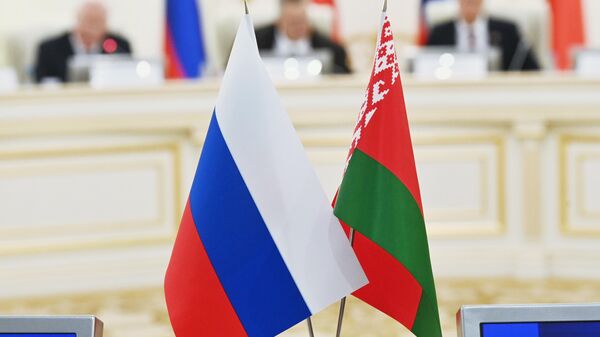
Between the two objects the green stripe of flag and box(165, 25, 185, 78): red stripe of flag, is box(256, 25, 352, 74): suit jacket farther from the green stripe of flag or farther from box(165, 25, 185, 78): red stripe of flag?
the green stripe of flag

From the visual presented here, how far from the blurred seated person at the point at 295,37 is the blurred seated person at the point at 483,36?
1.83 feet

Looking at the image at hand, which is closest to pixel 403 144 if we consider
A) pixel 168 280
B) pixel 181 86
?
pixel 168 280

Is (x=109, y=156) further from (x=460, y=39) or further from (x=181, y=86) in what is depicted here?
(x=460, y=39)

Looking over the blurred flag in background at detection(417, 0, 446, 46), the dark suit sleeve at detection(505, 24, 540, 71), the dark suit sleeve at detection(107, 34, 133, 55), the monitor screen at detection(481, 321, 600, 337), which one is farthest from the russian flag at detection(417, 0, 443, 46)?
the monitor screen at detection(481, 321, 600, 337)

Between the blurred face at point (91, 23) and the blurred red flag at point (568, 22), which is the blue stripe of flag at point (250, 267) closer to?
the blurred face at point (91, 23)

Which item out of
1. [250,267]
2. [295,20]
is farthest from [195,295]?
[295,20]

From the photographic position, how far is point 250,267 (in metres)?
1.67

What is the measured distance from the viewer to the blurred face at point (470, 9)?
5891mm

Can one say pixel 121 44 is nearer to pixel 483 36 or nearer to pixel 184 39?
pixel 184 39

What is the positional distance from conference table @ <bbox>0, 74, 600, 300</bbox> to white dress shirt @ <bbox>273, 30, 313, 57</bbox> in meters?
0.89

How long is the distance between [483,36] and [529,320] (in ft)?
15.6

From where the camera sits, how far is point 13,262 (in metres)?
4.67

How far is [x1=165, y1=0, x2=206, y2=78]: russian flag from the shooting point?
6.30 metres

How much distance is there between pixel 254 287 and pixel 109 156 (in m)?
3.21
